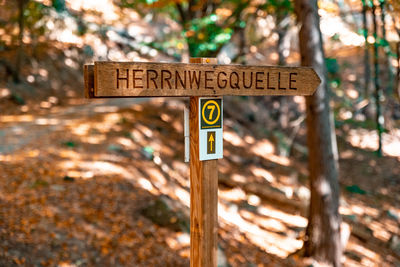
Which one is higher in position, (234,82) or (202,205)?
(234,82)

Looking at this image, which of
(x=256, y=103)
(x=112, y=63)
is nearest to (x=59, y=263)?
(x=112, y=63)

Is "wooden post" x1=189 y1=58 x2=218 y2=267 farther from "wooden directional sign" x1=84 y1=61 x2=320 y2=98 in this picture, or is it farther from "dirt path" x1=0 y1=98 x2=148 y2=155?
"dirt path" x1=0 y1=98 x2=148 y2=155

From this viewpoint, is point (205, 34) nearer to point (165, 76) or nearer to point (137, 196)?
point (137, 196)

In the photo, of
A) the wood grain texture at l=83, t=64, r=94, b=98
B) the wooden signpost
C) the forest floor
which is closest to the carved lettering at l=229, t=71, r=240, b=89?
the wooden signpost

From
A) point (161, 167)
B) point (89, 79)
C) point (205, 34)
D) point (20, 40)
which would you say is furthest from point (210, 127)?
point (20, 40)

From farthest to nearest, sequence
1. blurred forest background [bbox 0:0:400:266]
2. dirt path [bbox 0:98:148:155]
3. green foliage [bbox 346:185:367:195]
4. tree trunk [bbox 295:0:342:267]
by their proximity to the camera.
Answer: green foliage [bbox 346:185:367:195], dirt path [bbox 0:98:148:155], tree trunk [bbox 295:0:342:267], blurred forest background [bbox 0:0:400:266]

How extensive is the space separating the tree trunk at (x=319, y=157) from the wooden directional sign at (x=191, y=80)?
3126 mm

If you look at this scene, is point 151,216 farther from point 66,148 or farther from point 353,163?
point 353,163

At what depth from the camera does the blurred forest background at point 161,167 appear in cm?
573

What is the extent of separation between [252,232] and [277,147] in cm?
699

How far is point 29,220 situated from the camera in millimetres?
5484

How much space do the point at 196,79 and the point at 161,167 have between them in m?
6.43

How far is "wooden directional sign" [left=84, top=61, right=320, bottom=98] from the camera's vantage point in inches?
91.2

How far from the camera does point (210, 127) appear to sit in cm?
275
